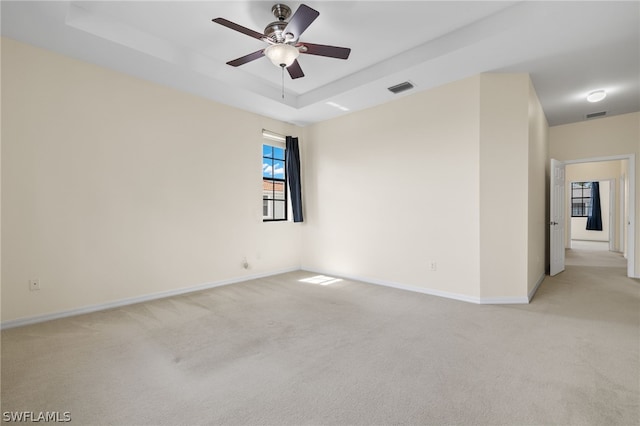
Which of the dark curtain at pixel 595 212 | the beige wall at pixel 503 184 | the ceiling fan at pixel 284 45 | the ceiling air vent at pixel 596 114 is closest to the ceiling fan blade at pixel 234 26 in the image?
the ceiling fan at pixel 284 45

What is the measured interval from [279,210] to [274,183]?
52 centimetres

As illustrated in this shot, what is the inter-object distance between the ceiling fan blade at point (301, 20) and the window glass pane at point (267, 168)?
2885mm

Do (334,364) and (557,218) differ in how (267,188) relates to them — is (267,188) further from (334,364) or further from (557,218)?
(557,218)

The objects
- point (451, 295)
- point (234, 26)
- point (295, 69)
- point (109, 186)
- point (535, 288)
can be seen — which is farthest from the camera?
point (535, 288)

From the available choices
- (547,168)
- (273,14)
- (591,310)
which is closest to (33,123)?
(273,14)

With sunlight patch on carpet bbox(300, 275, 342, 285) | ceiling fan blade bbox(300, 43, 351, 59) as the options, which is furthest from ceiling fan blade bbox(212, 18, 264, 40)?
sunlight patch on carpet bbox(300, 275, 342, 285)

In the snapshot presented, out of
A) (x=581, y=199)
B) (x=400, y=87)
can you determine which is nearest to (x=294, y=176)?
(x=400, y=87)

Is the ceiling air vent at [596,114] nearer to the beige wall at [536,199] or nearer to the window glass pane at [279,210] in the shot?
the beige wall at [536,199]

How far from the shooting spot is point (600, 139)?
16.9 ft

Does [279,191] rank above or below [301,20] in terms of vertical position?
below

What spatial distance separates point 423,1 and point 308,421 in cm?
332

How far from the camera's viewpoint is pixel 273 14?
270cm

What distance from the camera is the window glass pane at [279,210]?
17.9 ft

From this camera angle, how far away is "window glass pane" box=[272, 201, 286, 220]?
5.46 m
